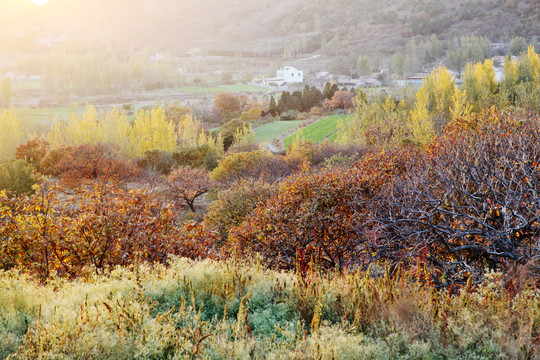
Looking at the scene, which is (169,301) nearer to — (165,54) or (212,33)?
(165,54)

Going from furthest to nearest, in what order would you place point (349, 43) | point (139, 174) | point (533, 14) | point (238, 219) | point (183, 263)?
point (349, 43) → point (533, 14) → point (139, 174) → point (238, 219) → point (183, 263)

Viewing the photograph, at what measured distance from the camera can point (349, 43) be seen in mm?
147625

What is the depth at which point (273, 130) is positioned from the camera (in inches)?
1909

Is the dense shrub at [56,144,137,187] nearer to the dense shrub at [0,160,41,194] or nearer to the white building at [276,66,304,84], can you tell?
the dense shrub at [0,160,41,194]

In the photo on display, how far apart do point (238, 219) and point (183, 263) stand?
27.7ft

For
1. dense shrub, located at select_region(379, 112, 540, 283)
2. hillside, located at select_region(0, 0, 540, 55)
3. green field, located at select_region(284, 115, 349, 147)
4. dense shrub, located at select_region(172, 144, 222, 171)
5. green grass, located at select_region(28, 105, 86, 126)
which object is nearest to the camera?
dense shrub, located at select_region(379, 112, 540, 283)

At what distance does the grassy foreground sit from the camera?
335 centimetres

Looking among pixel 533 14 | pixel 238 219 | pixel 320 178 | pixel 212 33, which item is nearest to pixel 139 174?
pixel 238 219

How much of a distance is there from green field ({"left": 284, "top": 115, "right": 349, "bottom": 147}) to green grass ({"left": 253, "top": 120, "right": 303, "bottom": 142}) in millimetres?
2974

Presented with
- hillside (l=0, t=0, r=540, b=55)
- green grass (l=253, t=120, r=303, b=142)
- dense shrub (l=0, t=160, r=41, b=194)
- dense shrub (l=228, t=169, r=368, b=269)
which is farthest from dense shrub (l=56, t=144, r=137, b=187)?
hillside (l=0, t=0, r=540, b=55)

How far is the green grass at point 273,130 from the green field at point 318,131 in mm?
2974

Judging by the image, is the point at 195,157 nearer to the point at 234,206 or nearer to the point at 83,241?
the point at 234,206

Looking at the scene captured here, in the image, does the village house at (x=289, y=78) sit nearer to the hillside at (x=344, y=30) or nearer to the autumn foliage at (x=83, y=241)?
the hillside at (x=344, y=30)

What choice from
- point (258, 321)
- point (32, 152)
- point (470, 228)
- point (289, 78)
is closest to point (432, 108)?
point (470, 228)
